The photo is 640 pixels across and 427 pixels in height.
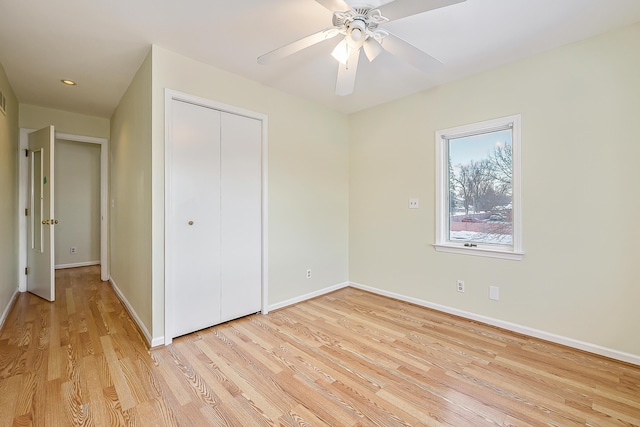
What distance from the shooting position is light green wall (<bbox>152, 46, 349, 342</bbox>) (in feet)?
7.91

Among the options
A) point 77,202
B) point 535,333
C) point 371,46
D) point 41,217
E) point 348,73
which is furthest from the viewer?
point 77,202

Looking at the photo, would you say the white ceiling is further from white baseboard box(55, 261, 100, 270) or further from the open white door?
white baseboard box(55, 261, 100, 270)

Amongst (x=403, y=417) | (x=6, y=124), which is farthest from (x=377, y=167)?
(x=6, y=124)

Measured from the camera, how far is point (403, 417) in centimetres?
162

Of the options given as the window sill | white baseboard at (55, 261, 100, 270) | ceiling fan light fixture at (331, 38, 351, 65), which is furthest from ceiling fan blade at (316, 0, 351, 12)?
white baseboard at (55, 261, 100, 270)

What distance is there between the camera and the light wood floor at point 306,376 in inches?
64.2

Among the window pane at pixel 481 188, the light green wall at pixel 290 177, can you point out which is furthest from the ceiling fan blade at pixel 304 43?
the window pane at pixel 481 188

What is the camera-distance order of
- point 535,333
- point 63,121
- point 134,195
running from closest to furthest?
point 535,333 → point 134,195 → point 63,121

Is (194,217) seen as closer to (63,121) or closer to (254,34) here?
(254,34)

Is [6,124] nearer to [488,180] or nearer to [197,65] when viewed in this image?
[197,65]

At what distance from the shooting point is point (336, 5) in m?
1.58

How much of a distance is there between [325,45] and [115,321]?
321cm

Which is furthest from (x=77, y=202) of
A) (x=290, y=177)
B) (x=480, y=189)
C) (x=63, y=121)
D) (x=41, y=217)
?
(x=480, y=189)

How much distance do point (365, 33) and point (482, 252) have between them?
2.23 meters
